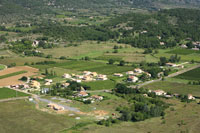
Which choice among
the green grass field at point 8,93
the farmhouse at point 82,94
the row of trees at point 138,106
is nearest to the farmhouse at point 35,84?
the green grass field at point 8,93

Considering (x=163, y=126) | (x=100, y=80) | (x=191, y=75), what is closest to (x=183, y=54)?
(x=191, y=75)

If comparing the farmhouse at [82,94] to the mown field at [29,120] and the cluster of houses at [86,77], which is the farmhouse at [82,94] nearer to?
the mown field at [29,120]

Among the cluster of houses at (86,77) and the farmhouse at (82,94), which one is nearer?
the farmhouse at (82,94)

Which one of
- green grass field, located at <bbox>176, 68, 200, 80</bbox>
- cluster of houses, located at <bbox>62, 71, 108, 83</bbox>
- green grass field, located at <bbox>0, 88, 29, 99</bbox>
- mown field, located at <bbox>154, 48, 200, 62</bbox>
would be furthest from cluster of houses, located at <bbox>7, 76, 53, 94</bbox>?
mown field, located at <bbox>154, 48, 200, 62</bbox>

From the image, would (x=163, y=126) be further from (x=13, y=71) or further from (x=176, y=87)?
(x=13, y=71)

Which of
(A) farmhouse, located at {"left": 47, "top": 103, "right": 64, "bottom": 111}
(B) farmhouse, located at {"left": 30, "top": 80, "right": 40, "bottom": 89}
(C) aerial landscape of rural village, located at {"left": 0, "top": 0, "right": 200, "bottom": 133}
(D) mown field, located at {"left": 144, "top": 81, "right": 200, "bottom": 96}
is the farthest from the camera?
(B) farmhouse, located at {"left": 30, "top": 80, "right": 40, "bottom": 89}

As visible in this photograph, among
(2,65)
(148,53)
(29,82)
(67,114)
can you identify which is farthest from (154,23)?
(67,114)

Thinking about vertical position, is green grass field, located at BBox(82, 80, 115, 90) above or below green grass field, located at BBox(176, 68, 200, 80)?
below

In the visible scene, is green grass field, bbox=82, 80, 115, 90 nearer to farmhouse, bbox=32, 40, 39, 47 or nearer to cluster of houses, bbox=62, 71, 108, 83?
cluster of houses, bbox=62, 71, 108, 83
